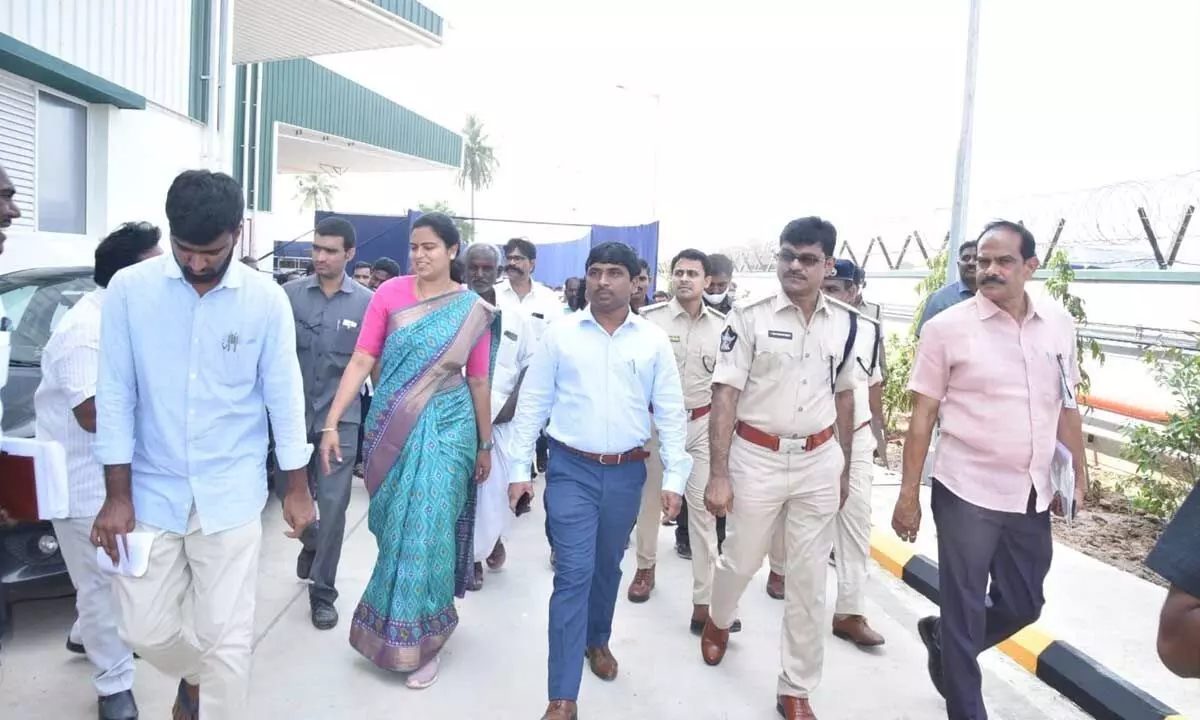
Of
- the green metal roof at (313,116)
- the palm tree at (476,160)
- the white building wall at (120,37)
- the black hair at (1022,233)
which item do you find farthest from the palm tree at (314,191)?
the black hair at (1022,233)

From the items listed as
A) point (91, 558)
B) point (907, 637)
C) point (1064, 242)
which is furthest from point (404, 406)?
point (1064, 242)

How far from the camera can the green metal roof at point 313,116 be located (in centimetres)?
1783

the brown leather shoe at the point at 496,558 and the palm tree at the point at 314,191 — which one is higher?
the palm tree at the point at 314,191

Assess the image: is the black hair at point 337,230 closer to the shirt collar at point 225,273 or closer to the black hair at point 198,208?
the shirt collar at point 225,273

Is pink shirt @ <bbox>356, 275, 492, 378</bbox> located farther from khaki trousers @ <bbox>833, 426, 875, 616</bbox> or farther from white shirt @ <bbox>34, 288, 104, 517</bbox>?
khaki trousers @ <bbox>833, 426, 875, 616</bbox>

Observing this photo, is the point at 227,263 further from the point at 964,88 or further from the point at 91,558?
the point at 964,88

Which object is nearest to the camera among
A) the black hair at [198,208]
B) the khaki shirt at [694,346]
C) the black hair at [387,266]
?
the black hair at [198,208]

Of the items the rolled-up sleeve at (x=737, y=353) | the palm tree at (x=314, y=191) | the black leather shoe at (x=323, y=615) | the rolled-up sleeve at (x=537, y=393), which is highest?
the palm tree at (x=314, y=191)

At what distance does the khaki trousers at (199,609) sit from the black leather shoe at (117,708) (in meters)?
0.73

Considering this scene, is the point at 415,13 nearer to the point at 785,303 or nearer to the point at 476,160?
the point at 785,303

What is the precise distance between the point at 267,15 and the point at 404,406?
11.1 m

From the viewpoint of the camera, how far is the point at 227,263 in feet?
8.86

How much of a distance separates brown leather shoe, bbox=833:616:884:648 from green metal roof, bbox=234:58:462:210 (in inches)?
587

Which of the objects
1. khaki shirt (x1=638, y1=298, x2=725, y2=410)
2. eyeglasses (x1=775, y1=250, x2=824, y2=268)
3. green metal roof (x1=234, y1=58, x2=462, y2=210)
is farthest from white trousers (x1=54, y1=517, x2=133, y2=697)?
green metal roof (x1=234, y1=58, x2=462, y2=210)
